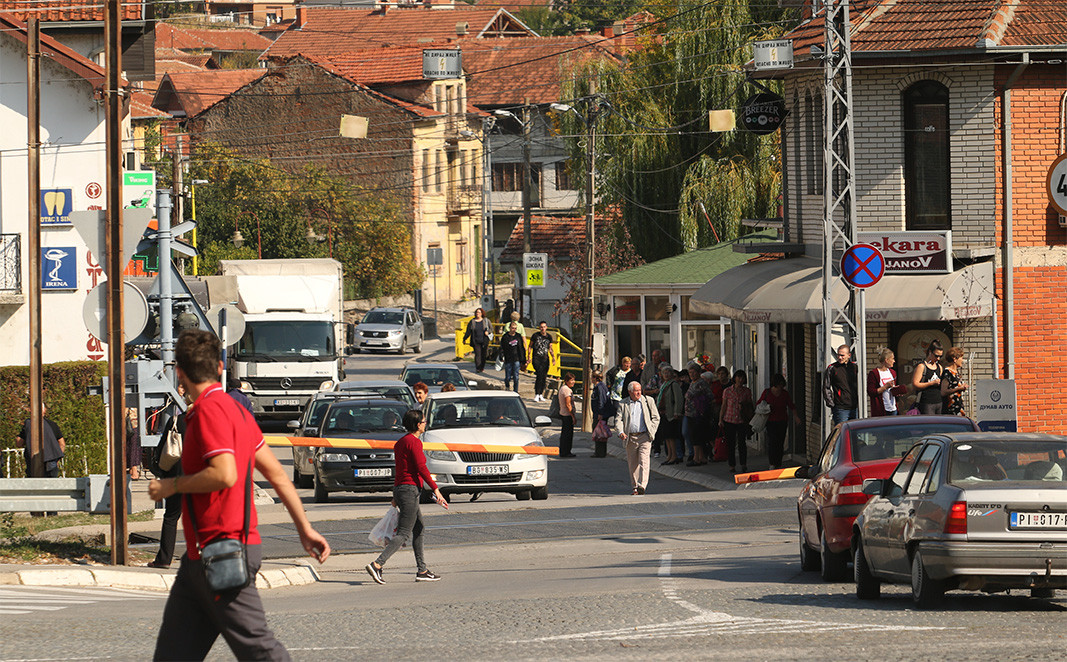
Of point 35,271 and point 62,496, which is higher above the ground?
point 35,271

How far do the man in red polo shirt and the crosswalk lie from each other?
5382 millimetres

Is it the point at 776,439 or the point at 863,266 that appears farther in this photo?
the point at 776,439

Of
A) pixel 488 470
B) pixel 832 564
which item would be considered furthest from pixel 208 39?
pixel 832 564

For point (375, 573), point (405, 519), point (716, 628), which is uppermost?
point (405, 519)

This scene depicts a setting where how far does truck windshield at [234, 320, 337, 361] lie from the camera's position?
3566 centimetres

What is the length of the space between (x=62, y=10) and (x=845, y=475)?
2402 cm

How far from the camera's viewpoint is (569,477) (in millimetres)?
27453

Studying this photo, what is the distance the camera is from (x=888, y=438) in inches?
537

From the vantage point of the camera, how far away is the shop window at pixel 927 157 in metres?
24.5

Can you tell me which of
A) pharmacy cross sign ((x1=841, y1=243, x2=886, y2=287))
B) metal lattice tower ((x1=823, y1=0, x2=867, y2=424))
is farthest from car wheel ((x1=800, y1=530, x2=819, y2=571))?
pharmacy cross sign ((x1=841, y1=243, x2=886, y2=287))

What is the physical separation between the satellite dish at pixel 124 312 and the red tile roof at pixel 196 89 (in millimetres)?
66309

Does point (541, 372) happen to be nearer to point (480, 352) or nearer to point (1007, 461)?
point (480, 352)

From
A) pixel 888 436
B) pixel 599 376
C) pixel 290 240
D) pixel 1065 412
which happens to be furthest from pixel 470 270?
pixel 888 436

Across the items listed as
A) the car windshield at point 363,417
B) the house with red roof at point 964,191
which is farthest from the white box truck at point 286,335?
the house with red roof at point 964,191
